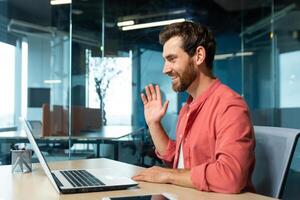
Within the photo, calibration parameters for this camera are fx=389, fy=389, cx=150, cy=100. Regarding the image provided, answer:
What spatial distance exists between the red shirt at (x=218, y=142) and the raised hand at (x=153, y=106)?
0.50ft

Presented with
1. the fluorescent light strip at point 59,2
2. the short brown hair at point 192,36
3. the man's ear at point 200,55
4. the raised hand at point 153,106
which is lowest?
A: the raised hand at point 153,106

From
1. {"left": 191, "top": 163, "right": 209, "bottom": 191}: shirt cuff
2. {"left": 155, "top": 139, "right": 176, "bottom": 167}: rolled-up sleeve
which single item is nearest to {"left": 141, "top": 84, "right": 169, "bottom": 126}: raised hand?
{"left": 155, "top": 139, "right": 176, "bottom": 167}: rolled-up sleeve

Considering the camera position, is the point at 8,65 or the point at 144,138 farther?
the point at 144,138

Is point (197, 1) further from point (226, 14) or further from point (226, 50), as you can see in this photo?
point (226, 50)

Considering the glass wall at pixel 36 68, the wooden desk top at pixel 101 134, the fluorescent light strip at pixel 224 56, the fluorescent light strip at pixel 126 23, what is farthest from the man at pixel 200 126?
the fluorescent light strip at pixel 224 56

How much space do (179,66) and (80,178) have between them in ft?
1.76

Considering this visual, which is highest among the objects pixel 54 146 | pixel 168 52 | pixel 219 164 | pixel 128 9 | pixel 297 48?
pixel 128 9

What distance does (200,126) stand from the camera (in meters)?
1.32

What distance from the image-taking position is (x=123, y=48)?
15.7ft

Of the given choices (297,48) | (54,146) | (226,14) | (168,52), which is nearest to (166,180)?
(168,52)

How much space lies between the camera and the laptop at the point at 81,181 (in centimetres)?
110

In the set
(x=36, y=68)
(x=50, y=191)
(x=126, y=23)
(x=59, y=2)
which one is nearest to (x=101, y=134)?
(x=36, y=68)

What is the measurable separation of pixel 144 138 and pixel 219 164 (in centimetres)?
374

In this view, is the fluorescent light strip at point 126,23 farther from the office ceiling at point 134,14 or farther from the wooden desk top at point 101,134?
the wooden desk top at point 101,134
